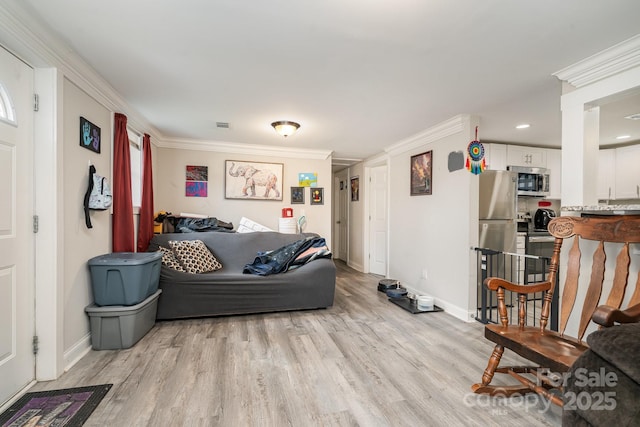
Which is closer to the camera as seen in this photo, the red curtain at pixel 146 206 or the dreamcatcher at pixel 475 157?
the dreamcatcher at pixel 475 157

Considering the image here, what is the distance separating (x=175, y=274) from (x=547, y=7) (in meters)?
3.63

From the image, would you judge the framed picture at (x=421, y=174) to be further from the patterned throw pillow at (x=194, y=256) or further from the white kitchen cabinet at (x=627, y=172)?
the white kitchen cabinet at (x=627, y=172)

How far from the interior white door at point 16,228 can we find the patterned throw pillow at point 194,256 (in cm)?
154

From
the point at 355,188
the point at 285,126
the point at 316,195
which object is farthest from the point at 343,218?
the point at 285,126

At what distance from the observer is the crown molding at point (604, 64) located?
73.1 inches

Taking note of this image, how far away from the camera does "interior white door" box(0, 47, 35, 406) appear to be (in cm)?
172

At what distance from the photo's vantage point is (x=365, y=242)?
5754 millimetres

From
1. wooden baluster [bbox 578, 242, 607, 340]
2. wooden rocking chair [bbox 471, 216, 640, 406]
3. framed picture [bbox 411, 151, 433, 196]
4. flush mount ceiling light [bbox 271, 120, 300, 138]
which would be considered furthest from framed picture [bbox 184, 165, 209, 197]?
wooden baluster [bbox 578, 242, 607, 340]

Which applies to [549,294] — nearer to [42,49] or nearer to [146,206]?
[42,49]

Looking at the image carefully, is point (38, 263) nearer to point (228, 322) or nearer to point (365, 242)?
point (228, 322)

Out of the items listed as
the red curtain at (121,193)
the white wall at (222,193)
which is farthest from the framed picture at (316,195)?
the red curtain at (121,193)

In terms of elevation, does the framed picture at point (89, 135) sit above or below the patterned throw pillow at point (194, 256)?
above

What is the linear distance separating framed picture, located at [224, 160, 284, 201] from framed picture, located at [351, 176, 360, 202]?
1.87m

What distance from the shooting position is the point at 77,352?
88.9 inches
